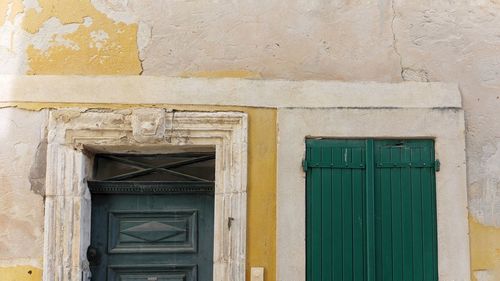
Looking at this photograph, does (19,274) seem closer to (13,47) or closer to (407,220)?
(13,47)

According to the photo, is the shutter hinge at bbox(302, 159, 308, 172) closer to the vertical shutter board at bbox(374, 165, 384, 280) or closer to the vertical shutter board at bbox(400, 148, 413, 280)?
the vertical shutter board at bbox(374, 165, 384, 280)

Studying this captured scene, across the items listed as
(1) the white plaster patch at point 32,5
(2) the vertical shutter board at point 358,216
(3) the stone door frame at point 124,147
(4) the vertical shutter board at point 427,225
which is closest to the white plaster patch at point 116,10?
(1) the white plaster patch at point 32,5

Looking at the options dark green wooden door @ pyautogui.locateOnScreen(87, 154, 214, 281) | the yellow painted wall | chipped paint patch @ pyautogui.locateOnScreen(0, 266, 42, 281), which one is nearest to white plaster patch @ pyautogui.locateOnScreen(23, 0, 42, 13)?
the yellow painted wall

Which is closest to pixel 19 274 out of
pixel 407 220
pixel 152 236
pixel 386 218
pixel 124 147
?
pixel 152 236

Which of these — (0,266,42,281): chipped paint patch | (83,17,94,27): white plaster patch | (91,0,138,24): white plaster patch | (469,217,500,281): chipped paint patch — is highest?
(91,0,138,24): white plaster patch

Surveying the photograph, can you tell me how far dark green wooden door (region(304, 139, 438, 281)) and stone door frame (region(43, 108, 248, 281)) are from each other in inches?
17.1

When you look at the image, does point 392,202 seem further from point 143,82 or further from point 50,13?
point 50,13

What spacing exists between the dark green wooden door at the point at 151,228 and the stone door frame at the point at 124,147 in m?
0.13

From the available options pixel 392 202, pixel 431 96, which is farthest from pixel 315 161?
pixel 431 96

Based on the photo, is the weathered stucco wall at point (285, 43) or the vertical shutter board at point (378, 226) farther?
the weathered stucco wall at point (285, 43)

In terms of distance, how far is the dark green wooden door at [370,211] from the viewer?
388 centimetres

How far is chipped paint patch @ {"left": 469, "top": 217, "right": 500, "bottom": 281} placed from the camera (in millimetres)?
3912

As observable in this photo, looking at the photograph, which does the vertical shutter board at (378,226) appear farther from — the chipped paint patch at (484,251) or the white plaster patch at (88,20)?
the white plaster patch at (88,20)

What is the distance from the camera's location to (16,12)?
4.04 m
